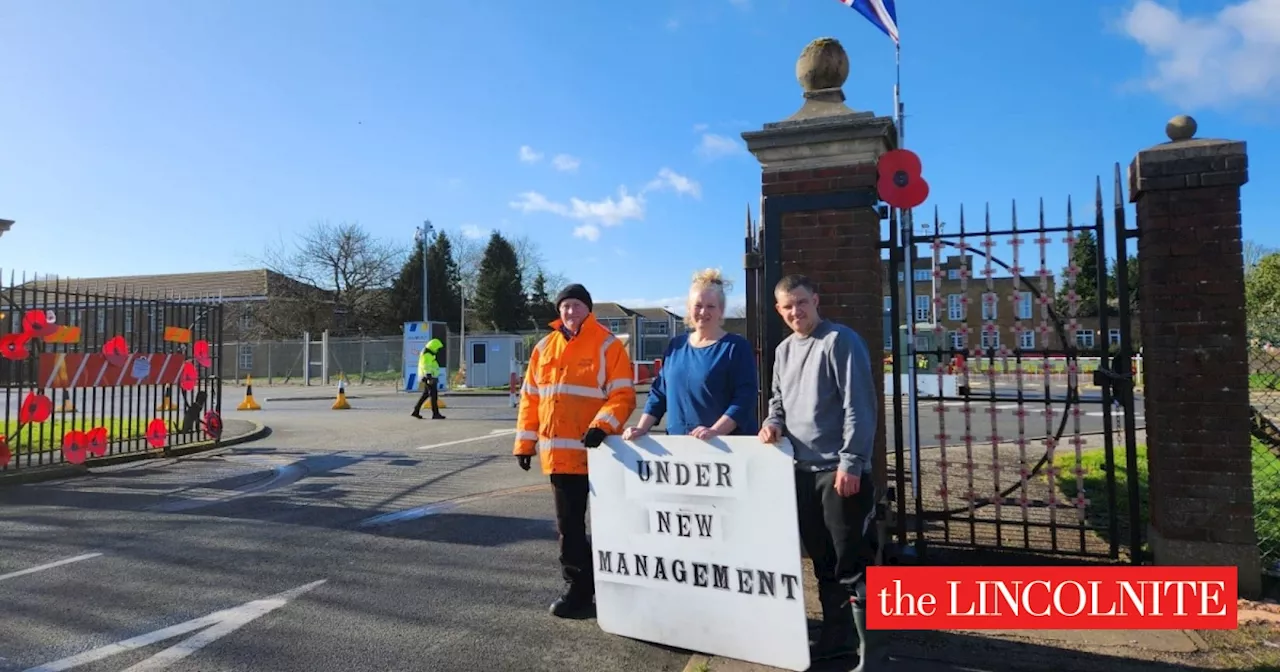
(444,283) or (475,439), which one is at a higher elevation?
(444,283)

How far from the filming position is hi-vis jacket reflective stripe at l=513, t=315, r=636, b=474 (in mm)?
3750

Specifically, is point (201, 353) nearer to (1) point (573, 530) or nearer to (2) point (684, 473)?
(1) point (573, 530)

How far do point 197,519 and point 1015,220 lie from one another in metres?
6.48

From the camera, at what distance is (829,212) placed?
4.42 m

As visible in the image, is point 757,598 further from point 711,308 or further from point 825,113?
point 825,113

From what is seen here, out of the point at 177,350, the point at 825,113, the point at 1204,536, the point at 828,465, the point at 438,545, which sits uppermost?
the point at 825,113

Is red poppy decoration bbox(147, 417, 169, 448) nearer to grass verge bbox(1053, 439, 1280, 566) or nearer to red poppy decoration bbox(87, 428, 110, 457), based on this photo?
red poppy decoration bbox(87, 428, 110, 457)

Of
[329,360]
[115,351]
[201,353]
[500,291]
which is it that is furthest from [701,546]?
[500,291]

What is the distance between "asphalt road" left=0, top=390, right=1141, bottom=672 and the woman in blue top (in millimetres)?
1075

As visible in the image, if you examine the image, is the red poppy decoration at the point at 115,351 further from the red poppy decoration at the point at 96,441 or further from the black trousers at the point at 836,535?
the black trousers at the point at 836,535

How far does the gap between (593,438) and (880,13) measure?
540 centimetres

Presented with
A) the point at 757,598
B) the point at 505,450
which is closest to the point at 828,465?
the point at 757,598

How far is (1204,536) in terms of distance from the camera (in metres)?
3.79

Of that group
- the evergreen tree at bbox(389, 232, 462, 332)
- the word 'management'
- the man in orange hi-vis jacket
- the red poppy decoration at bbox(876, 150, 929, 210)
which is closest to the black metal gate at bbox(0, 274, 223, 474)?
the man in orange hi-vis jacket
